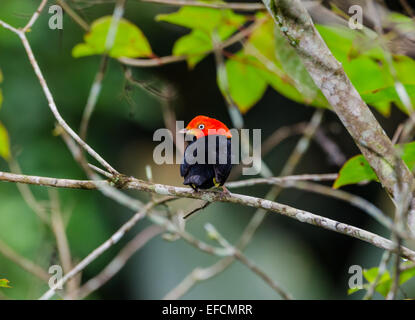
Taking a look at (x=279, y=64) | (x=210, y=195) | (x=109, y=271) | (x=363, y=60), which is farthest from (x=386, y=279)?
(x=109, y=271)

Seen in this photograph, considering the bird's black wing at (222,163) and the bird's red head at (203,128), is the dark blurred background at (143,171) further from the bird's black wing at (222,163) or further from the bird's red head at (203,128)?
the bird's black wing at (222,163)

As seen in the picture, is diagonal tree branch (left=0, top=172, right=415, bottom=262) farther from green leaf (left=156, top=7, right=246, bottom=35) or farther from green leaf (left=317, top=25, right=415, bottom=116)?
green leaf (left=156, top=7, right=246, bottom=35)

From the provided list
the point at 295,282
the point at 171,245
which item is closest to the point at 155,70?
the point at 171,245

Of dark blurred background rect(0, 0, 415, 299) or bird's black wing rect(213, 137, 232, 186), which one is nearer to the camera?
bird's black wing rect(213, 137, 232, 186)

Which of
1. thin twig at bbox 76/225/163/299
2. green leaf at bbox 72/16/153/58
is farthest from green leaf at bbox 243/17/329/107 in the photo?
thin twig at bbox 76/225/163/299

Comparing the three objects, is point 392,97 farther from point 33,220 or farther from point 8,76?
point 8,76

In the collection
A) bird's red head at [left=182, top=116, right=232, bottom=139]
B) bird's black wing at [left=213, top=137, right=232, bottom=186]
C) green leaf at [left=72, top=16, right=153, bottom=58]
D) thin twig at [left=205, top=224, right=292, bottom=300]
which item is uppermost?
green leaf at [left=72, top=16, right=153, bottom=58]
